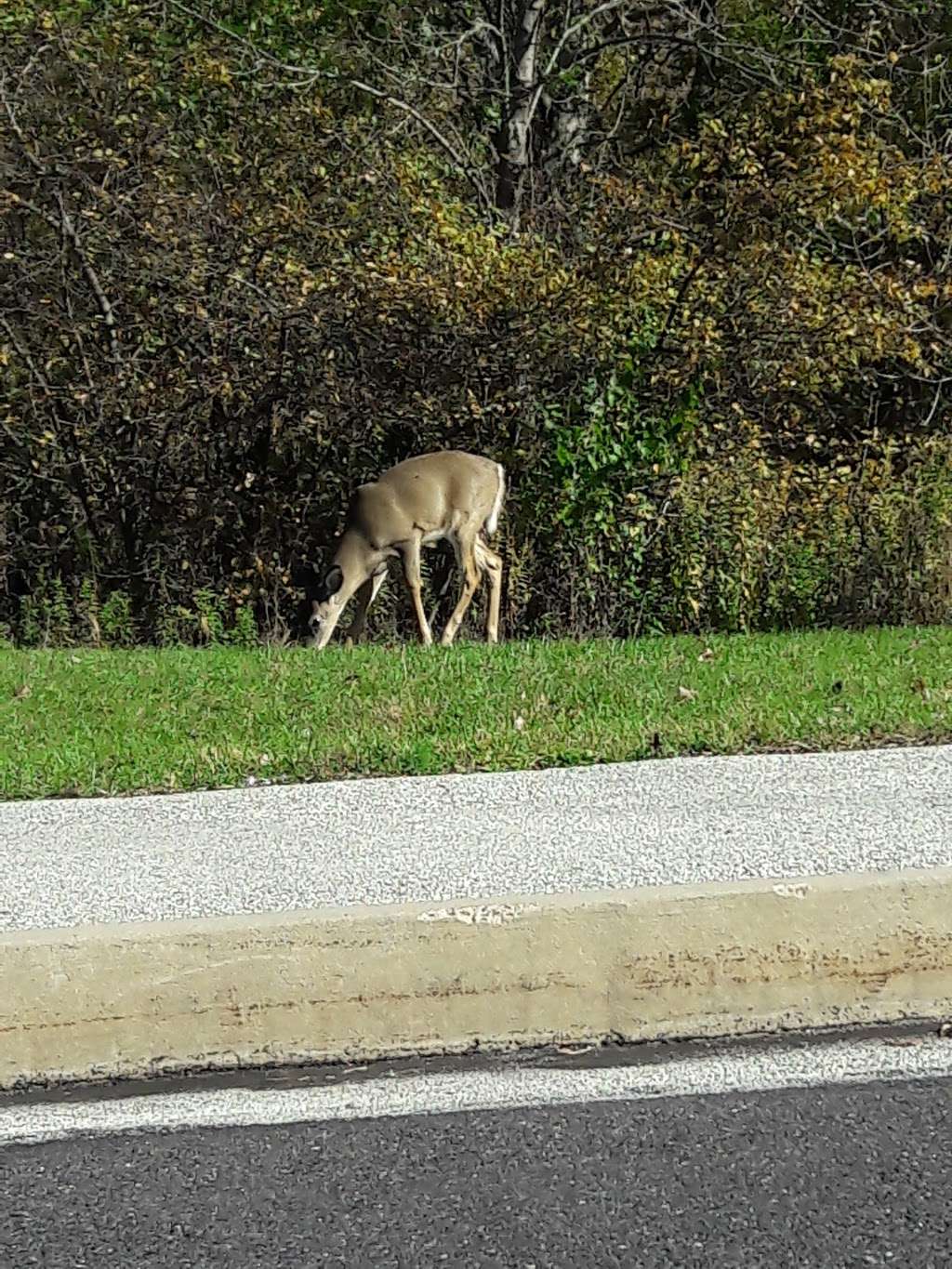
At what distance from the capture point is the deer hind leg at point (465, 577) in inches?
508

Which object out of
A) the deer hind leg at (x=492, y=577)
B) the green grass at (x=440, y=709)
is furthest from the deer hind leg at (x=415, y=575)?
the green grass at (x=440, y=709)

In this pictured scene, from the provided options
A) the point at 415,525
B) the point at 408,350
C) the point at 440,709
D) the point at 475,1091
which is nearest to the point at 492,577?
the point at 415,525

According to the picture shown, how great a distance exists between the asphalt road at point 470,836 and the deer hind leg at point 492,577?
19.0 feet

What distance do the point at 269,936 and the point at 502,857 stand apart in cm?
124

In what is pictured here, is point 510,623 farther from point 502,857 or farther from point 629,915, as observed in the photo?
point 629,915

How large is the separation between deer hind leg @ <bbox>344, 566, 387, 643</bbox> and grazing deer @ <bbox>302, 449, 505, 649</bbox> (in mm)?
148

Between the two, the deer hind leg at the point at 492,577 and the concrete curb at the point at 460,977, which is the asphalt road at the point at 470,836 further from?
the deer hind leg at the point at 492,577

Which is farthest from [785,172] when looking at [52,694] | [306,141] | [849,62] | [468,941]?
[468,941]

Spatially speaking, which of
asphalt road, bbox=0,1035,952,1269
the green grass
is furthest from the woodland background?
asphalt road, bbox=0,1035,952,1269

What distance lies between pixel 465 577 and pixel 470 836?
23.5 feet

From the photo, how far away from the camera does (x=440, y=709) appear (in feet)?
27.7

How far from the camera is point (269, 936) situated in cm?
466

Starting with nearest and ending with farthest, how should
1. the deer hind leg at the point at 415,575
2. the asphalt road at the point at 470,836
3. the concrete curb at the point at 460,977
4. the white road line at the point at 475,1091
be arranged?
the white road line at the point at 475,1091 → the concrete curb at the point at 460,977 → the asphalt road at the point at 470,836 → the deer hind leg at the point at 415,575

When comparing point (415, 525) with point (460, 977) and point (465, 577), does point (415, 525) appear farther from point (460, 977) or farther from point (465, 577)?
point (460, 977)
